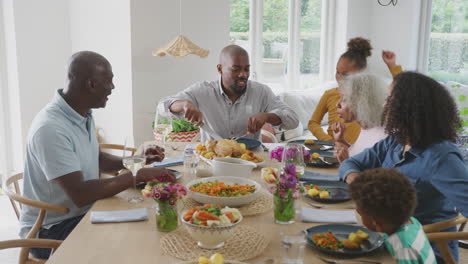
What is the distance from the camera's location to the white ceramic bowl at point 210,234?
4.50ft

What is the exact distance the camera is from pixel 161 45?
14.5 feet

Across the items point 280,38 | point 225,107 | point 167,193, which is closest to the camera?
point 167,193

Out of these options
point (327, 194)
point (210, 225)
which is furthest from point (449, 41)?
point (210, 225)

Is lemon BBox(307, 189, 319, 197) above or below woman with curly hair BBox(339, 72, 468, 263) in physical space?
below

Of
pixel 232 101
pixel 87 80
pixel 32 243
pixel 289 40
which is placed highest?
pixel 289 40

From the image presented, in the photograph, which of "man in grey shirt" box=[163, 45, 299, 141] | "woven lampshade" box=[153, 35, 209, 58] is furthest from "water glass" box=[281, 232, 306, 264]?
"woven lampshade" box=[153, 35, 209, 58]

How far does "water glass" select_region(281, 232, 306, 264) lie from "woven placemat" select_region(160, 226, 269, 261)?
0.43 feet

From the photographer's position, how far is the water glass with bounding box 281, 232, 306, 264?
125 centimetres

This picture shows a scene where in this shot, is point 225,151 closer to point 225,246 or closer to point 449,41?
point 225,246

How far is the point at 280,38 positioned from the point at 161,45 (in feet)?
6.54

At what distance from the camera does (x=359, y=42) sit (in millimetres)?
3188

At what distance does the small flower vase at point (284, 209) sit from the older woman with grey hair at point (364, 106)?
78cm

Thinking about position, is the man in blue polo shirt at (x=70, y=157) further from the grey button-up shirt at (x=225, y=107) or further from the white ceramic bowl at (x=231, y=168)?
the grey button-up shirt at (x=225, y=107)

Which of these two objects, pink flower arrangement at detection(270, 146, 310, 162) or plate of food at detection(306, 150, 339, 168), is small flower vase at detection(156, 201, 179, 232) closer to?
pink flower arrangement at detection(270, 146, 310, 162)
